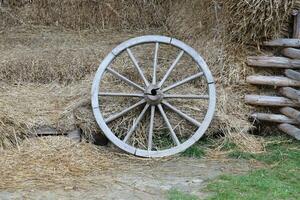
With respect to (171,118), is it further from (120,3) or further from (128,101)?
(120,3)

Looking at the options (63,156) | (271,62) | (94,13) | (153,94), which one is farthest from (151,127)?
(94,13)

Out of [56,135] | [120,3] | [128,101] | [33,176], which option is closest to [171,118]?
[128,101]

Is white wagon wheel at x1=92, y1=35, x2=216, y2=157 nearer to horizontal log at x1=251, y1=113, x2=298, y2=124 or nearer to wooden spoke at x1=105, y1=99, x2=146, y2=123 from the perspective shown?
wooden spoke at x1=105, y1=99, x2=146, y2=123

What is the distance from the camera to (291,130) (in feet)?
19.7

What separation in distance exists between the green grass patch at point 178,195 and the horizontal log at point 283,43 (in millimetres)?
2297

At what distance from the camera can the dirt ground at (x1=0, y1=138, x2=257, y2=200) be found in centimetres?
459

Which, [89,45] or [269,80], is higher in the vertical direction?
[89,45]

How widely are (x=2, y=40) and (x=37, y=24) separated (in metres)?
0.74

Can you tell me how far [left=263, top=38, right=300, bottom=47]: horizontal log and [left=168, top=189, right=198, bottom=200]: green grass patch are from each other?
2.30 metres

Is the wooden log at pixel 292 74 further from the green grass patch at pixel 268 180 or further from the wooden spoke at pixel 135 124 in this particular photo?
the wooden spoke at pixel 135 124

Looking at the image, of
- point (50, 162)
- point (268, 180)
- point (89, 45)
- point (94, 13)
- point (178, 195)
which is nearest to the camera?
point (178, 195)

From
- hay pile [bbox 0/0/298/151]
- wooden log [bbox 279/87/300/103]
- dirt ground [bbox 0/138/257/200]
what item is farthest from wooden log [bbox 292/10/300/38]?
dirt ground [bbox 0/138/257/200]

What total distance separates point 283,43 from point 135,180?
7.81 ft

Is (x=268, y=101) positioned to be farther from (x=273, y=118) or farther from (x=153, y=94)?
(x=153, y=94)
